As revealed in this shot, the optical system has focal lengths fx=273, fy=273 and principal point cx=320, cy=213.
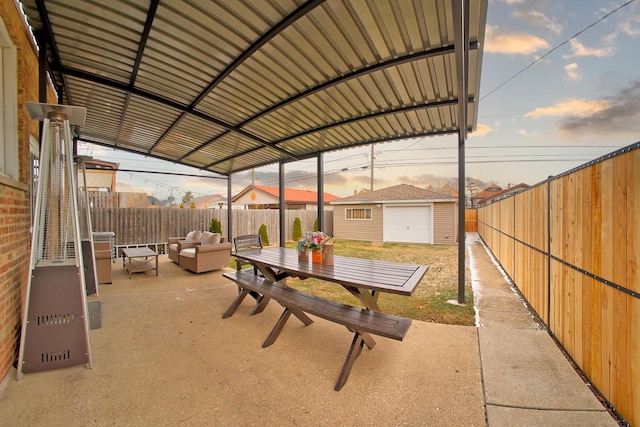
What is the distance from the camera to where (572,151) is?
20344mm

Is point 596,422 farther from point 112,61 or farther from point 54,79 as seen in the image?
point 54,79

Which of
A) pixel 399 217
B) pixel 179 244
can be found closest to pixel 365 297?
pixel 179 244

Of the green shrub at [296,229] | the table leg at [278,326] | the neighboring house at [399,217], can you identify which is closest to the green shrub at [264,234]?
the green shrub at [296,229]

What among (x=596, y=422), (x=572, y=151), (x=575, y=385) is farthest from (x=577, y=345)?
(x=572, y=151)

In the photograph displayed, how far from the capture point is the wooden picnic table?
7.80 ft

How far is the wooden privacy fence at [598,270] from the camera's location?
1755 millimetres

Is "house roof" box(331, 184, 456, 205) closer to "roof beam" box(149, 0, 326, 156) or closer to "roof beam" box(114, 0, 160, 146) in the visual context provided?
"roof beam" box(149, 0, 326, 156)

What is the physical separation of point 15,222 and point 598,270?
5002 millimetres

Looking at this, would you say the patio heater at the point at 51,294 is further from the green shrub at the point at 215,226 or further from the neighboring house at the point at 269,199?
the neighboring house at the point at 269,199

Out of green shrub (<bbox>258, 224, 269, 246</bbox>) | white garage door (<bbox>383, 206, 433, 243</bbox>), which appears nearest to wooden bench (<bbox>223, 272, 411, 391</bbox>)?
green shrub (<bbox>258, 224, 269, 246</bbox>)

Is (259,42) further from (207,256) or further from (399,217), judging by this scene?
(399,217)

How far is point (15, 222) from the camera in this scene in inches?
97.5

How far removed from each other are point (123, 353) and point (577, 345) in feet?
14.5

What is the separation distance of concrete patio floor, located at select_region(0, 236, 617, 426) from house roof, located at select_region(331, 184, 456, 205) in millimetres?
10802
